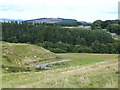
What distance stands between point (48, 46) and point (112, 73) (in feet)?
517

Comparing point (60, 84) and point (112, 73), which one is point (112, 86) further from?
point (112, 73)

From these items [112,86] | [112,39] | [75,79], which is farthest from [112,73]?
[112,39]

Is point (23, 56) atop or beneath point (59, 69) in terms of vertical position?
beneath

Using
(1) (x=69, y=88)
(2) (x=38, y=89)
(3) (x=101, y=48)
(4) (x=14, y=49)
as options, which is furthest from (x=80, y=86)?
(3) (x=101, y=48)

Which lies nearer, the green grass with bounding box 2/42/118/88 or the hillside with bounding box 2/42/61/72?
the green grass with bounding box 2/42/118/88

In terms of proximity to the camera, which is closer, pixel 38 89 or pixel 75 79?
pixel 38 89

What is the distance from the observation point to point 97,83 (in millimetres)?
16938

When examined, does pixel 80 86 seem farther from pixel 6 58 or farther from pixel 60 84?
pixel 6 58

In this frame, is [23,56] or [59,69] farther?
[23,56]

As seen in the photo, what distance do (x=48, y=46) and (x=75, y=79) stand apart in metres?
159

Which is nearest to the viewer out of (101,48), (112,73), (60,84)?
(60,84)

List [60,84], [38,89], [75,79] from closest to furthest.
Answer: [38,89]
[60,84]
[75,79]

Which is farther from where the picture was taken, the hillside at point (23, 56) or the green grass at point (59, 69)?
the hillside at point (23, 56)

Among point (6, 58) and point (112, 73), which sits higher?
point (112, 73)
